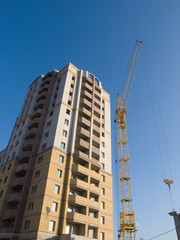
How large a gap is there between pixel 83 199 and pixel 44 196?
31.4 ft

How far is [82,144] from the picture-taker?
5497 centimetres

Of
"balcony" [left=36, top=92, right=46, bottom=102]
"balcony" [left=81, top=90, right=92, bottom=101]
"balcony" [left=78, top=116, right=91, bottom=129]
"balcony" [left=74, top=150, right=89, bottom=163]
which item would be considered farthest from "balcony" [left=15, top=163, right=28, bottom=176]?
"balcony" [left=81, top=90, right=92, bottom=101]

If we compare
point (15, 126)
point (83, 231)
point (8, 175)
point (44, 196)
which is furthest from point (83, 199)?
point (15, 126)

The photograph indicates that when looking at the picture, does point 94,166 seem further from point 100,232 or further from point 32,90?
point 32,90

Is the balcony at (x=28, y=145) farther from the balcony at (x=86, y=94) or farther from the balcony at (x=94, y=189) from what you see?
the balcony at (x=86, y=94)

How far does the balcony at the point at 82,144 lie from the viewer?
54.6m

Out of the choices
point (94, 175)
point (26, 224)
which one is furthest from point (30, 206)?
point (94, 175)

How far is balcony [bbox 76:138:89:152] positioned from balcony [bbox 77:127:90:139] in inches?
81.1

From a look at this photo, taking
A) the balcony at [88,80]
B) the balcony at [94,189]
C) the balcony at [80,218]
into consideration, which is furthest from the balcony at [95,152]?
the balcony at [88,80]

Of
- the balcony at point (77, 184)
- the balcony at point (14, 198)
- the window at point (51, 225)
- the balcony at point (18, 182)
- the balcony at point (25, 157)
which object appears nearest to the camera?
the window at point (51, 225)

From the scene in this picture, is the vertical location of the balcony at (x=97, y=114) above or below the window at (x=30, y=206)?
above

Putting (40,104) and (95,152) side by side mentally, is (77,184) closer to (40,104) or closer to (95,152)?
(95,152)

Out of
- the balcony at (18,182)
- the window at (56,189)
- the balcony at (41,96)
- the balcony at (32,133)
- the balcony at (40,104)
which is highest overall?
the balcony at (41,96)

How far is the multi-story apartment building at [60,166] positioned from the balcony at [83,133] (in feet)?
0.96
